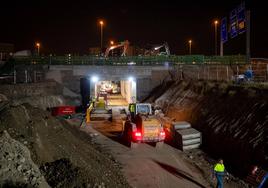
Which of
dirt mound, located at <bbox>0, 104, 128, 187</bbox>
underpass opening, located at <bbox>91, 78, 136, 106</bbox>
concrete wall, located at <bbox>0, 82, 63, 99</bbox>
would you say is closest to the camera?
dirt mound, located at <bbox>0, 104, 128, 187</bbox>

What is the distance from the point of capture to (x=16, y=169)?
955 centimetres

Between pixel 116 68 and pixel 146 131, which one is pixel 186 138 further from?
pixel 116 68

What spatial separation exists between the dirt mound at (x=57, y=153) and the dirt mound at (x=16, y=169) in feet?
4.69

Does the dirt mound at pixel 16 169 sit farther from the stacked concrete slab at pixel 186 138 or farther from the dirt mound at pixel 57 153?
the stacked concrete slab at pixel 186 138

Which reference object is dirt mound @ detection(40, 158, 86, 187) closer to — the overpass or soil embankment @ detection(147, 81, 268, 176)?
soil embankment @ detection(147, 81, 268, 176)

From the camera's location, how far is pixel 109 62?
155ft

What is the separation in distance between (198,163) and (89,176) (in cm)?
886

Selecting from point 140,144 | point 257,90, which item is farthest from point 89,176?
point 257,90

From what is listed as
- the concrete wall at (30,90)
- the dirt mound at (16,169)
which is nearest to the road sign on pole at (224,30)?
the concrete wall at (30,90)

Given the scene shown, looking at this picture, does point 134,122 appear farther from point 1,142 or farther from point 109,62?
point 109,62

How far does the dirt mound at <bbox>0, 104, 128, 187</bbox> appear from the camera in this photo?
1181cm

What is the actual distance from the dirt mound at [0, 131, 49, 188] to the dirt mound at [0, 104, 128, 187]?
143 cm

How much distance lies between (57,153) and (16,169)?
4.95 meters

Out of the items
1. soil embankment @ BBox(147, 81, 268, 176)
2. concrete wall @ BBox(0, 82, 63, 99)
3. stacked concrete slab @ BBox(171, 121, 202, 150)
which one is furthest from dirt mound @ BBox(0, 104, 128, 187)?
concrete wall @ BBox(0, 82, 63, 99)
